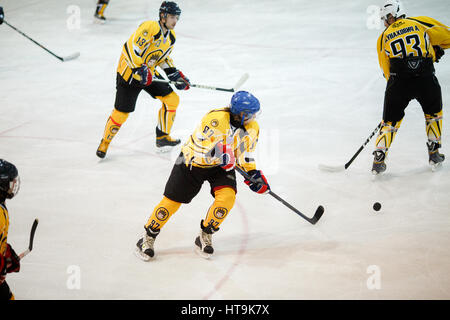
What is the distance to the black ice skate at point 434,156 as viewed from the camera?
14.0 ft

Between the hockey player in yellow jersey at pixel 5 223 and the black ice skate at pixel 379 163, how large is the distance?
287 cm

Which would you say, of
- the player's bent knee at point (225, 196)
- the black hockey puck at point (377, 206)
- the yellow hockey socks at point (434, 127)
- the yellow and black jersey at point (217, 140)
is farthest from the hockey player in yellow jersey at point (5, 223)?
the yellow hockey socks at point (434, 127)

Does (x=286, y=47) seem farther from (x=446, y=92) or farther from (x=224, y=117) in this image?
(x=224, y=117)

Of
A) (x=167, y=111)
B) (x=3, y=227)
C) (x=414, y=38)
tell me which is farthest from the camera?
(x=167, y=111)

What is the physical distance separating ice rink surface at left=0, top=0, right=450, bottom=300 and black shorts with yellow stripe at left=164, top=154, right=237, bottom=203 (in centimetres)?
44

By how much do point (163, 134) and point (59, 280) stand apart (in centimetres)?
212

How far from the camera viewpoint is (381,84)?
6.25 meters

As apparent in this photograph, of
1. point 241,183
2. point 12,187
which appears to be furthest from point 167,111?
point 12,187

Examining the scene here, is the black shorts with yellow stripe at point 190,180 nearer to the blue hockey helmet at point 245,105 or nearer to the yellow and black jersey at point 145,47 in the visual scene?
the blue hockey helmet at point 245,105

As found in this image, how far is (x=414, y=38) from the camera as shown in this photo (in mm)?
3873

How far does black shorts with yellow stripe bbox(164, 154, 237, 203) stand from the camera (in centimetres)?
306

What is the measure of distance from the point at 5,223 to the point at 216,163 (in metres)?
1.25

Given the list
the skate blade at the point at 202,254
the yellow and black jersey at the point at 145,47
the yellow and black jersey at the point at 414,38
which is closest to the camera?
the skate blade at the point at 202,254

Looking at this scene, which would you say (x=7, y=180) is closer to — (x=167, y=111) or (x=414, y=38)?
(x=167, y=111)
